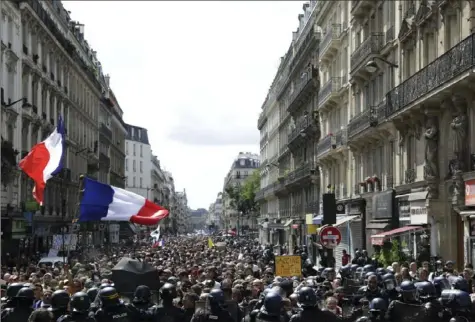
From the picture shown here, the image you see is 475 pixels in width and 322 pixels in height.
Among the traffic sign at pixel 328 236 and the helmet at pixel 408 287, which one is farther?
the traffic sign at pixel 328 236

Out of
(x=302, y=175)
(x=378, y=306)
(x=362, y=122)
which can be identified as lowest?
(x=378, y=306)

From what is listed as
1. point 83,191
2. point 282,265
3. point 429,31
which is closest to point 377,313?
point 282,265

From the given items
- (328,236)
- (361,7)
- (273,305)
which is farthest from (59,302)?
(361,7)

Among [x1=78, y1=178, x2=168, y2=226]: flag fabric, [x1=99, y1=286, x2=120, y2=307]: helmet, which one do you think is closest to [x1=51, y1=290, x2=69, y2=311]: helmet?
[x1=99, y1=286, x2=120, y2=307]: helmet

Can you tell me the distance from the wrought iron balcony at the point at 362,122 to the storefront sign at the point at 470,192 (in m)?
9.93

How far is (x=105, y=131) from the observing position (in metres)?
77.9

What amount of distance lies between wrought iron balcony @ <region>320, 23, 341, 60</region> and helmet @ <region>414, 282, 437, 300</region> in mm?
31892

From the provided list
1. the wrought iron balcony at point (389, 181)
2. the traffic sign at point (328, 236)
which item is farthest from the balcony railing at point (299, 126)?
the traffic sign at point (328, 236)

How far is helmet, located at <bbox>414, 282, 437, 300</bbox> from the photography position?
9.81 m

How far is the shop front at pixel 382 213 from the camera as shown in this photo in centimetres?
2905

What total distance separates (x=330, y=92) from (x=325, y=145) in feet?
11.5

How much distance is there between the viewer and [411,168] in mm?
27422

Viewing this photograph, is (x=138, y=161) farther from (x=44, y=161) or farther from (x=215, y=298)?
(x=215, y=298)

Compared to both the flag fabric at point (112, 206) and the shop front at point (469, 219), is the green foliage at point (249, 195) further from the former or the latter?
the flag fabric at point (112, 206)
